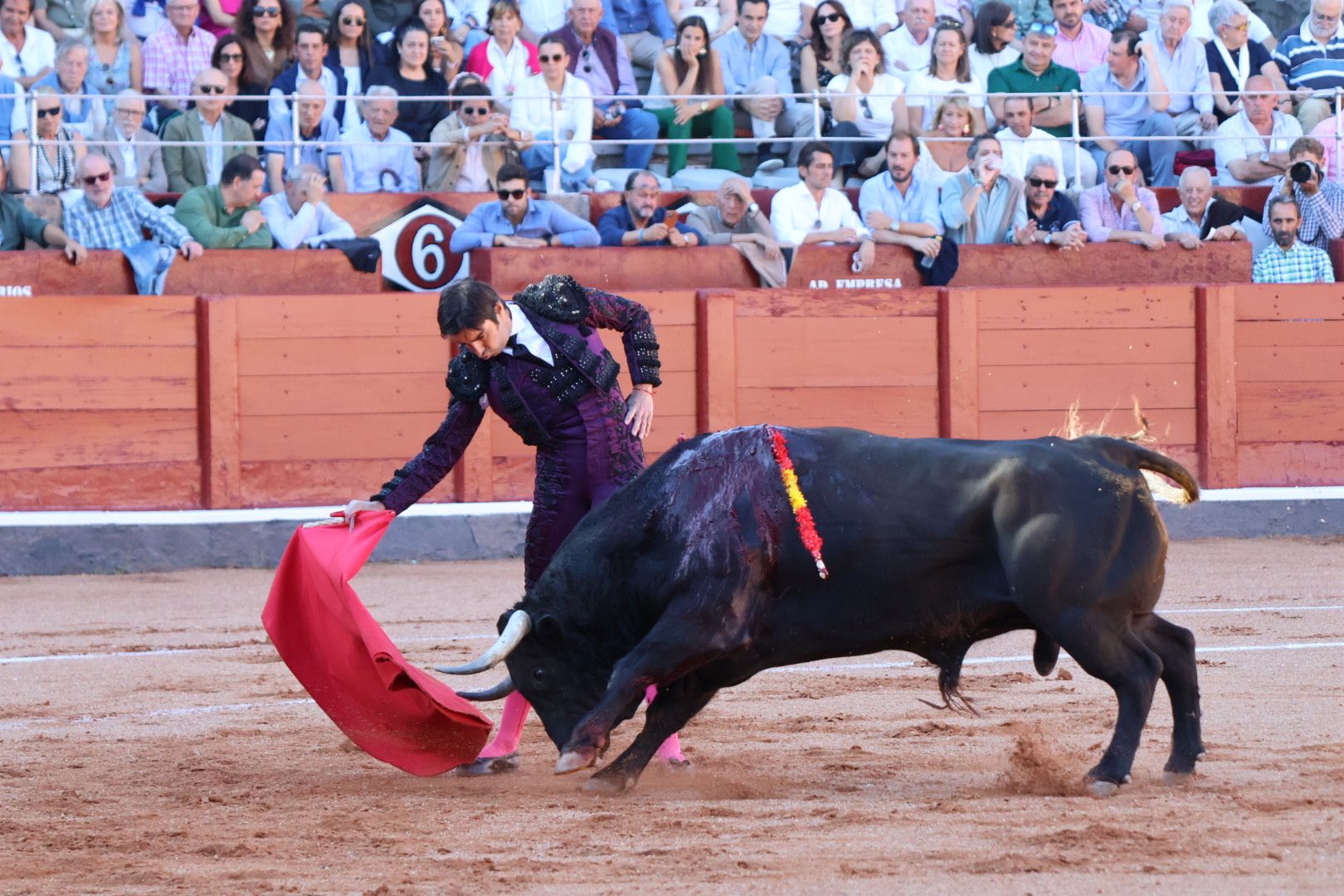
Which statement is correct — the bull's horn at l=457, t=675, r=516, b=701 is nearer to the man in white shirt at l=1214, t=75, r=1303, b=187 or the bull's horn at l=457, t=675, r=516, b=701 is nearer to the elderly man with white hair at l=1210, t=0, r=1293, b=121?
the man in white shirt at l=1214, t=75, r=1303, b=187

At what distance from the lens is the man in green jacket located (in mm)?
8391

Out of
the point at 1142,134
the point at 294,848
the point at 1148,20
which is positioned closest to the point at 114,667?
the point at 294,848

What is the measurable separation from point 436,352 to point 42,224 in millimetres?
1937

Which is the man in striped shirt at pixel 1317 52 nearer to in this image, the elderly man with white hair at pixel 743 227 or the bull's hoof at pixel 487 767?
the elderly man with white hair at pixel 743 227

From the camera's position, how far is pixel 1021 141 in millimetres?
9477

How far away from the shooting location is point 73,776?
4199 mm

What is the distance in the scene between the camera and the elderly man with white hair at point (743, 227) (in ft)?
29.2

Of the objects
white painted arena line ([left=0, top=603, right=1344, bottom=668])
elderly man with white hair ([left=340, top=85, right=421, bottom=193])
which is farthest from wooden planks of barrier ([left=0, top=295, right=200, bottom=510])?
white painted arena line ([left=0, top=603, right=1344, bottom=668])

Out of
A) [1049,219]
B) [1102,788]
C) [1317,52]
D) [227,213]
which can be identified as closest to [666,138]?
[1049,219]

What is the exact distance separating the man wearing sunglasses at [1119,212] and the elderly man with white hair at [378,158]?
3542 millimetres

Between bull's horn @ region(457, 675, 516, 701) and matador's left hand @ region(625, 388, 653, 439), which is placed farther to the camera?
matador's left hand @ region(625, 388, 653, 439)

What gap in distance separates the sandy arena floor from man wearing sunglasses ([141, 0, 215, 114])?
3.61m

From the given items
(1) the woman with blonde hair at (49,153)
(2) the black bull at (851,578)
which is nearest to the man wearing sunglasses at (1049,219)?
(1) the woman with blonde hair at (49,153)

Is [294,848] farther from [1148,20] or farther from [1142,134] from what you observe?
[1148,20]
